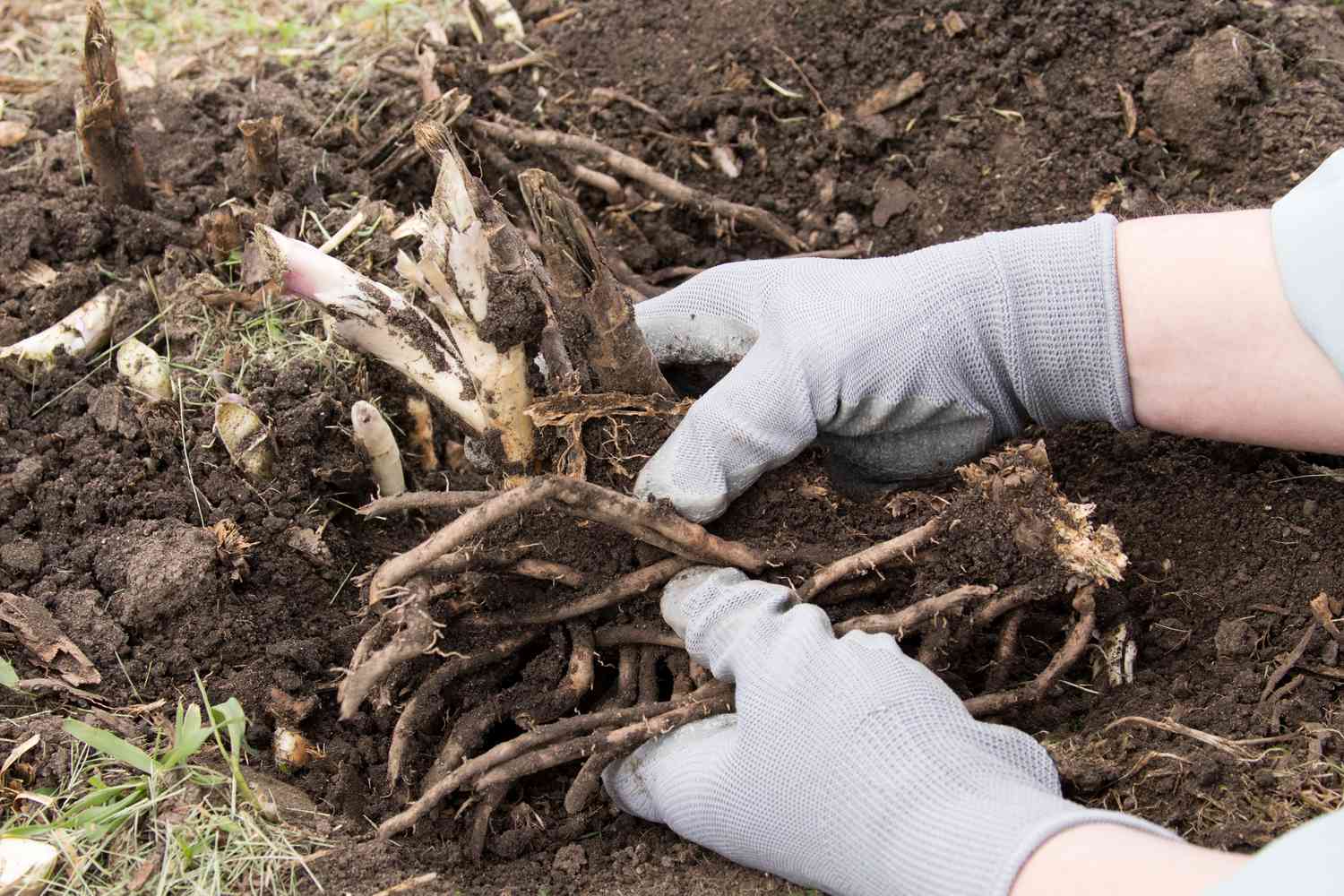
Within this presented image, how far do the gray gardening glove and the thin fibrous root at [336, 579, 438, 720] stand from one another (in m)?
0.40

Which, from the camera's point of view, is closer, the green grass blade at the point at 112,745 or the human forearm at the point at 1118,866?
the human forearm at the point at 1118,866

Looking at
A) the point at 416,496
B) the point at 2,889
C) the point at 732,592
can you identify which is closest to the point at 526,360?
the point at 416,496

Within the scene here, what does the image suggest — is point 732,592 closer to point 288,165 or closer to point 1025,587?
point 1025,587

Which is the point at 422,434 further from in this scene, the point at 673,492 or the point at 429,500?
the point at 673,492

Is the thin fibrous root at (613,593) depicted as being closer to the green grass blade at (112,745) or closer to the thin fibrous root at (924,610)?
the thin fibrous root at (924,610)

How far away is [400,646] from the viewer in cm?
154

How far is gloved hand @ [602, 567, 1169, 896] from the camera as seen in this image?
51.3 inches

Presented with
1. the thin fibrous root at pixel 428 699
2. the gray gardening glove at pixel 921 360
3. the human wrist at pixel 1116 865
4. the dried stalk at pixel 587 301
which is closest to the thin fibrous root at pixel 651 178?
the gray gardening glove at pixel 921 360

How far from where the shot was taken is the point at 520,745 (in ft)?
5.26

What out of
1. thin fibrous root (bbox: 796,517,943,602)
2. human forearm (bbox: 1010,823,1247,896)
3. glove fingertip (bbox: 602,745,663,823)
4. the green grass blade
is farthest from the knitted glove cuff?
the green grass blade

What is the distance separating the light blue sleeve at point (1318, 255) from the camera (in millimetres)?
1519

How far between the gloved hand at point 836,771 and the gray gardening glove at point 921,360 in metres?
0.24

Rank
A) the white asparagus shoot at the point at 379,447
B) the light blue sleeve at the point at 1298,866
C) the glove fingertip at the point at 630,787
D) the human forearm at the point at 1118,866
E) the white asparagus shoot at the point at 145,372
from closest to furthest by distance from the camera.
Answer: the light blue sleeve at the point at 1298,866 → the human forearm at the point at 1118,866 → the glove fingertip at the point at 630,787 → the white asparagus shoot at the point at 379,447 → the white asparagus shoot at the point at 145,372

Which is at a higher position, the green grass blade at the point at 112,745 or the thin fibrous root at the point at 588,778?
the green grass blade at the point at 112,745
